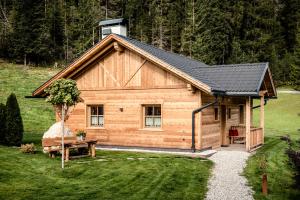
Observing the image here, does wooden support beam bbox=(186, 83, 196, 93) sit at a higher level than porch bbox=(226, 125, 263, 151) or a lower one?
higher

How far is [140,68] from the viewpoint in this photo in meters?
19.1

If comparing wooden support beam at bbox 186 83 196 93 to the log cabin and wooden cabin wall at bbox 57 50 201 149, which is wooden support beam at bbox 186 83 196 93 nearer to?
the log cabin

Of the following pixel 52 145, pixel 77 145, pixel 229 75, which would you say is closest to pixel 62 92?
pixel 77 145

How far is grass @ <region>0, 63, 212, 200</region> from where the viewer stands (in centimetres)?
1020

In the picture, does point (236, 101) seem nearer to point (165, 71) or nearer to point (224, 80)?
point (224, 80)

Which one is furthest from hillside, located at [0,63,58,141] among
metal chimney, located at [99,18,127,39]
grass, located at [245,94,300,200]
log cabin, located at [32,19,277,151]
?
grass, located at [245,94,300,200]

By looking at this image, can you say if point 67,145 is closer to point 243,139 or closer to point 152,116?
point 152,116

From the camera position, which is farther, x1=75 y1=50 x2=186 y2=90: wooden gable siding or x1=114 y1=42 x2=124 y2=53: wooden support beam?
x1=114 y1=42 x2=124 y2=53: wooden support beam

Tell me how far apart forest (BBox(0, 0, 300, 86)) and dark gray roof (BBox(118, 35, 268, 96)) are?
35671mm

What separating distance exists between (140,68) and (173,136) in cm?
394

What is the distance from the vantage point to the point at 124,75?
64.3ft

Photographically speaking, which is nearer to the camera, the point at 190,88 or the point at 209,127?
the point at 190,88

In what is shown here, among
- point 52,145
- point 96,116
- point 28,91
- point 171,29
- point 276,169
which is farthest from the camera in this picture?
point 171,29

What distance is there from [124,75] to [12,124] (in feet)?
20.4
